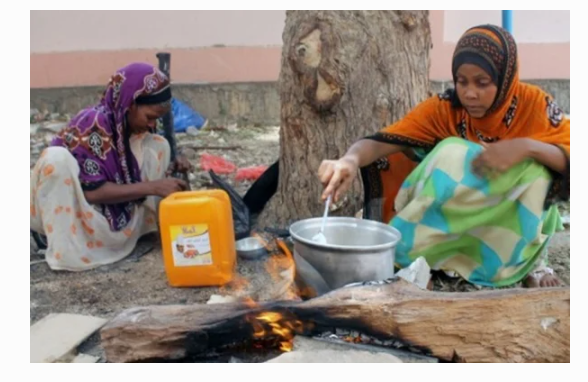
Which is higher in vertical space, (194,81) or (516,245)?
(194,81)

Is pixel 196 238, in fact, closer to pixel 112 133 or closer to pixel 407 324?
pixel 112 133

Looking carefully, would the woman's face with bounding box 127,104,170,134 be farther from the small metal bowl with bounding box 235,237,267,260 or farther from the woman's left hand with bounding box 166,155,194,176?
the small metal bowl with bounding box 235,237,267,260

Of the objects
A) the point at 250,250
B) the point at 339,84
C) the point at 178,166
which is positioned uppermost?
the point at 339,84

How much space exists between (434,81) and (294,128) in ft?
13.6

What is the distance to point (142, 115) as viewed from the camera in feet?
10.8

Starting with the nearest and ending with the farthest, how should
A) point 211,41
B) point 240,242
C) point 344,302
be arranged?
1. point 344,302
2. point 240,242
3. point 211,41

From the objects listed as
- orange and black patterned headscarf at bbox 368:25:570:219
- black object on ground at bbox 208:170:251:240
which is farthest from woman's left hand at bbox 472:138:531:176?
black object on ground at bbox 208:170:251:240

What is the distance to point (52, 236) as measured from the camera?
10.4ft

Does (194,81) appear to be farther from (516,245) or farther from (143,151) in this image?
(516,245)

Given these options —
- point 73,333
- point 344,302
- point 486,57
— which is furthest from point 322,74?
point 73,333

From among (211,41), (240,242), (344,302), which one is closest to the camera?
(344,302)

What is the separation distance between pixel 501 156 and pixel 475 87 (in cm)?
36

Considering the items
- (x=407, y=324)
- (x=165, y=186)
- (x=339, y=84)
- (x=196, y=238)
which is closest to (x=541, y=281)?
(x=407, y=324)

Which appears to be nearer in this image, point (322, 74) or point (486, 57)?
point (486, 57)
